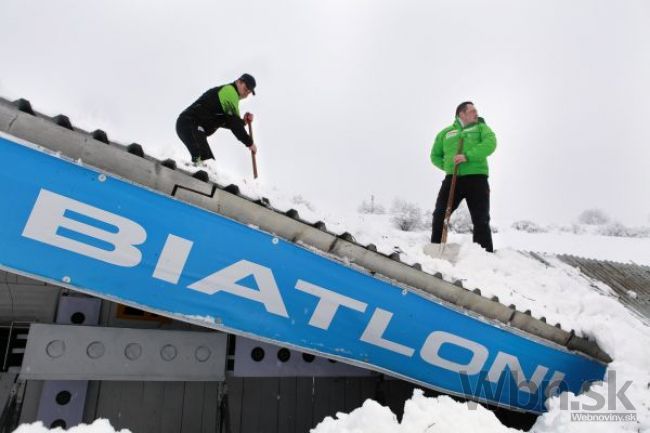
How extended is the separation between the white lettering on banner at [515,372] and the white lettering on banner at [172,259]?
7.55 feet

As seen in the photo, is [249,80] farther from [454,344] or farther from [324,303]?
[454,344]

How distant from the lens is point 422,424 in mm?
1822

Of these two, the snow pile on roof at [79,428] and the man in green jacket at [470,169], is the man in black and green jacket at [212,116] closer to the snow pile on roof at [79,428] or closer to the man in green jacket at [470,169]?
the man in green jacket at [470,169]

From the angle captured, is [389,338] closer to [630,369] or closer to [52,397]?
[630,369]

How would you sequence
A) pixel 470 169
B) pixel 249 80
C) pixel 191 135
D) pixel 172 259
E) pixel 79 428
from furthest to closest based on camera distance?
pixel 249 80 < pixel 470 169 < pixel 191 135 < pixel 172 259 < pixel 79 428

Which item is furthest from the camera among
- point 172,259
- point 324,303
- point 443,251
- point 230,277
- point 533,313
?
point 443,251

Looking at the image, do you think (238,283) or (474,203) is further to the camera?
(474,203)

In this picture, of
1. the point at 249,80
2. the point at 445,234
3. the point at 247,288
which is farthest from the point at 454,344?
the point at 249,80

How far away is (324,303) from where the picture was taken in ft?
8.14

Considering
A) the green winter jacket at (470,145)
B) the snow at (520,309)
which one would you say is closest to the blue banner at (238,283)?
the snow at (520,309)

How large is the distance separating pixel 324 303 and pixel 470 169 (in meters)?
3.71

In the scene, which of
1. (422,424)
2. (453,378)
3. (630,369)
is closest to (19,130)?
(422,424)

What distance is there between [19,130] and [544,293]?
4.47 meters

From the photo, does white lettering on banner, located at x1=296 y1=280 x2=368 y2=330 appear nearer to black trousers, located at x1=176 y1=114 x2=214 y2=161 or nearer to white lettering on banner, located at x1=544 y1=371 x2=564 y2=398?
white lettering on banner, located at x1=544 y1=371 x2=564 y2=398
